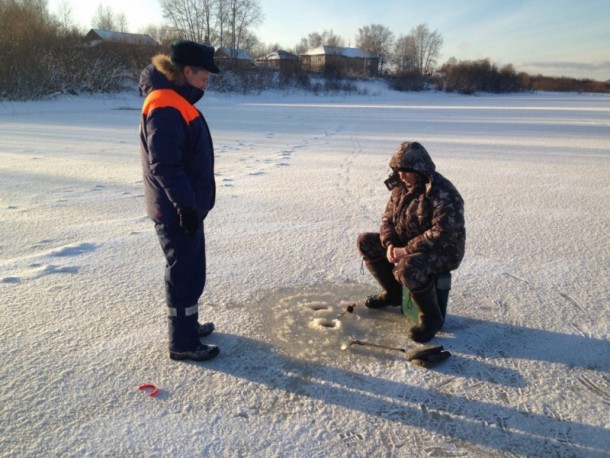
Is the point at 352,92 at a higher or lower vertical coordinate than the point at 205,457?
higher

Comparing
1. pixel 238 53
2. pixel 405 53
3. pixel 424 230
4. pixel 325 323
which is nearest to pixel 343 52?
pixel 405 53

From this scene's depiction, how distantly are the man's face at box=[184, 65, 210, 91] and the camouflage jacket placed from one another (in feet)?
3.90

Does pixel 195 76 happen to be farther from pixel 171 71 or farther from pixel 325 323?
pixel 325 323

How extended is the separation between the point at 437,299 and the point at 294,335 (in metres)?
0.92

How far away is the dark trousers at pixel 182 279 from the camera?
236cm

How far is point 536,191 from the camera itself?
6230mm

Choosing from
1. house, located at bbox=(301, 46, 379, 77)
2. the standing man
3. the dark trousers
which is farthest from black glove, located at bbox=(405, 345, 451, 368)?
house, located at bbox=(301, 46, 379, 77)

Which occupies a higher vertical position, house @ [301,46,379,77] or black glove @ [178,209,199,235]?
house @ [301,46,379,77]

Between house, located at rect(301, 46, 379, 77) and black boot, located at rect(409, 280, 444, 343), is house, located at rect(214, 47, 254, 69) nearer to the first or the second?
house, located at rect(301, 46, 379, 77)

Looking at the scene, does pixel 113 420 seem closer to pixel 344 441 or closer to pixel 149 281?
pixel 344 441

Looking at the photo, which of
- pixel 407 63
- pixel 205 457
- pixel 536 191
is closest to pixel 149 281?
pixel 205 457

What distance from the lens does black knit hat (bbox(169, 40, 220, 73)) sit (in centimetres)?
220

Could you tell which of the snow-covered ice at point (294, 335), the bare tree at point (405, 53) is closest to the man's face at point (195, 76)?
the snow-covered ice at point (294, 335)

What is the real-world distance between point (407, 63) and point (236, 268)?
80.4m
